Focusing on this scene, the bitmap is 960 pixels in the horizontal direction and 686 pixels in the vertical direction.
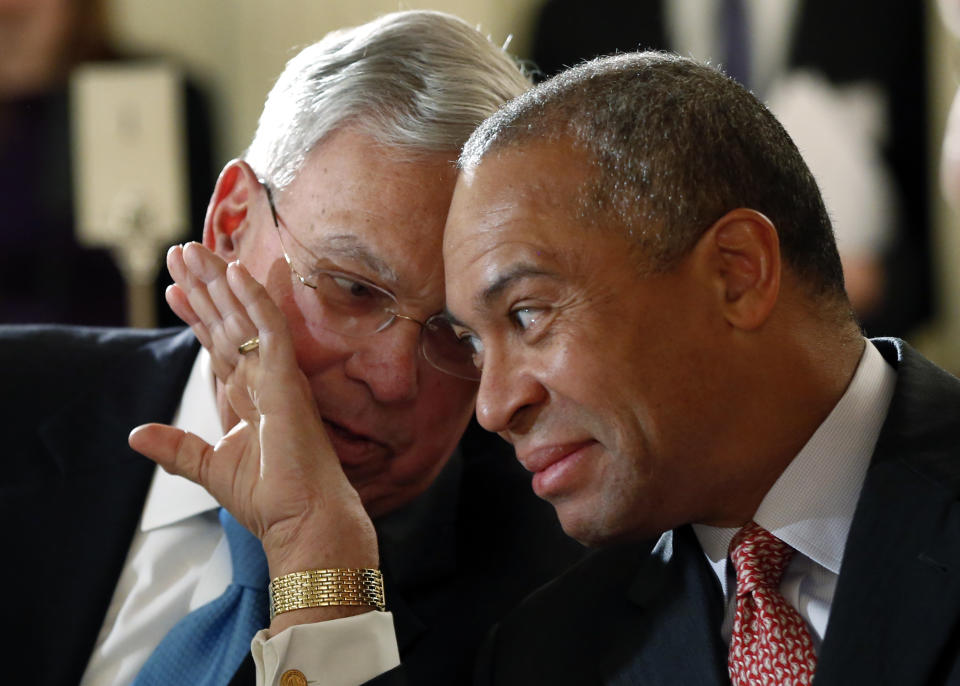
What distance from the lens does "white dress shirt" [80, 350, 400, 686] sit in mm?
1942

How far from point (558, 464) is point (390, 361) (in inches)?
22.2

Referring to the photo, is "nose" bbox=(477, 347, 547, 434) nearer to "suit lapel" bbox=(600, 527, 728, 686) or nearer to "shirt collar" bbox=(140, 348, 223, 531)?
"suit lapel" bbox=(600, 527, 728, 686)

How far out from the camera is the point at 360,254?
2.17m

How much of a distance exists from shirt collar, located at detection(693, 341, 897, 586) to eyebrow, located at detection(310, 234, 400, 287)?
816 mm

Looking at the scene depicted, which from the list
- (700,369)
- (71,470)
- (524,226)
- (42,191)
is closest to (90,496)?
(71,470)

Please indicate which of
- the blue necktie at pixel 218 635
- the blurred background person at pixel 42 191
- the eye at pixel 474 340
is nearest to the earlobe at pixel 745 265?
the eye at pixel 474 340

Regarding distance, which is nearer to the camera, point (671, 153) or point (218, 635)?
point (671, 153)

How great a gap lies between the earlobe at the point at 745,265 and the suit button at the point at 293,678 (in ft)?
2.87

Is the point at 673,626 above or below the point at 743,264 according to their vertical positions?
below

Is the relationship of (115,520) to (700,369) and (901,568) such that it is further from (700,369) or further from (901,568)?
(901,568)

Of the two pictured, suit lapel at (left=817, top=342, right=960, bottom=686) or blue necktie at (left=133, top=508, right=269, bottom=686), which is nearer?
suit lapel at (left=817, top=342, right=960, bottom=686)

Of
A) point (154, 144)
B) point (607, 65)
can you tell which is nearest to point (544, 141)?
point (607, 65)

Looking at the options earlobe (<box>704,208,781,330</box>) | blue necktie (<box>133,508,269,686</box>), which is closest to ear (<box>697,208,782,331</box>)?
earlobe (<box>704,208,781,330</box>)

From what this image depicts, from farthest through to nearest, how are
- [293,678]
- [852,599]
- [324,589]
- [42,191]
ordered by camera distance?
1. [42,191]
2. [324,589]
3. [293,678]
4. [852,599]
